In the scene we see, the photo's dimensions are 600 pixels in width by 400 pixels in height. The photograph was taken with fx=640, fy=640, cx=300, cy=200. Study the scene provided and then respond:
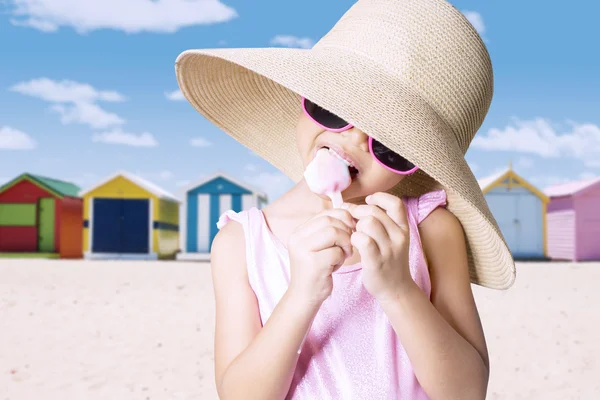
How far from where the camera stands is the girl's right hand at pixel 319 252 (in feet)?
4.47

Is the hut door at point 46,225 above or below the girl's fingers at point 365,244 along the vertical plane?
below

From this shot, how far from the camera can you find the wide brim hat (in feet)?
5.09

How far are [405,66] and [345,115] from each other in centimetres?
28

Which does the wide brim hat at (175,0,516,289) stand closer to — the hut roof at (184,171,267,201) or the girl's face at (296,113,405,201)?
the girl's face at (296,113,405,201)

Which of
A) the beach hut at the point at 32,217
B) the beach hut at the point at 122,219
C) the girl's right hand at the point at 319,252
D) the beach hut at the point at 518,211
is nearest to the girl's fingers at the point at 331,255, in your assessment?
the girl's right hand at the point at 319,252

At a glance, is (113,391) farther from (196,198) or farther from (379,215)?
(196,198)

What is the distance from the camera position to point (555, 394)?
445 centimetres

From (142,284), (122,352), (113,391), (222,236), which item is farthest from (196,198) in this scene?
(222,236)

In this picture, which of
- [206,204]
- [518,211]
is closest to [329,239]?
[206,204]

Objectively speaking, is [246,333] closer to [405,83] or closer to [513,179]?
[405,83]

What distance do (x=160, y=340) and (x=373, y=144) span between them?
4733mm

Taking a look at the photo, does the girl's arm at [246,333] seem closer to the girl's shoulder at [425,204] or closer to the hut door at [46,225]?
the girl's shoulder at [425,204]

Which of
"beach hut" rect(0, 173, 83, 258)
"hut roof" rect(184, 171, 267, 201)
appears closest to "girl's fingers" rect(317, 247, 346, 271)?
"hut roof" rect(184, 171, 267, 201)

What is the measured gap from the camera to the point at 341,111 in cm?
150
